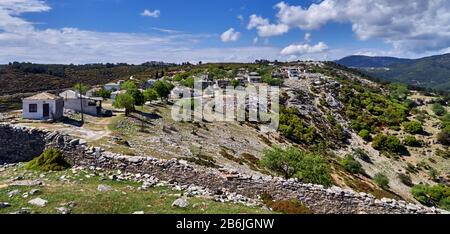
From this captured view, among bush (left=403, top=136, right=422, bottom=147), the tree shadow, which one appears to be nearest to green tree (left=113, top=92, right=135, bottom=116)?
the tree shadow

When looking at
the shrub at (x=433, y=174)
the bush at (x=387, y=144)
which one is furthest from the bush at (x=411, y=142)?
the shrub at (x=433, y=174)

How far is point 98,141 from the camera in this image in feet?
99.7

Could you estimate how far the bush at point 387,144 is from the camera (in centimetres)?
7788

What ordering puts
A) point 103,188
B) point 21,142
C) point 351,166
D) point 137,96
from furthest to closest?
point 351,166, point 137,96, point 21,142, point 103,188

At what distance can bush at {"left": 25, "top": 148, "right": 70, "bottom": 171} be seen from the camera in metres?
20.4

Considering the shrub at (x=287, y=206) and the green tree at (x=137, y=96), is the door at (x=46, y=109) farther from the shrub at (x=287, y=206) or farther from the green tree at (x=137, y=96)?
the shrub at (x=287, y=206)

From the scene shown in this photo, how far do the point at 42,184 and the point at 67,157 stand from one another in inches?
225

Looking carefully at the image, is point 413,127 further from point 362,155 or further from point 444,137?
point 362,155

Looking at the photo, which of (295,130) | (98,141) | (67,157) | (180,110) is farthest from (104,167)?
(295,130)

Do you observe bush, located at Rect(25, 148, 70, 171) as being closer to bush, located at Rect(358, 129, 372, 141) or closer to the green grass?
the green grass

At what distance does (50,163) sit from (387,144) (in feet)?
244

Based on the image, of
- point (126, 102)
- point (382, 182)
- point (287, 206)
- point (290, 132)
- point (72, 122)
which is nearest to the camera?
point (287, 206)

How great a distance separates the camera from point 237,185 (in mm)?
17688

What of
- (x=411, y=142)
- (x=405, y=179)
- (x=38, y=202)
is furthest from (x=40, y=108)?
(x=411, y=142)
